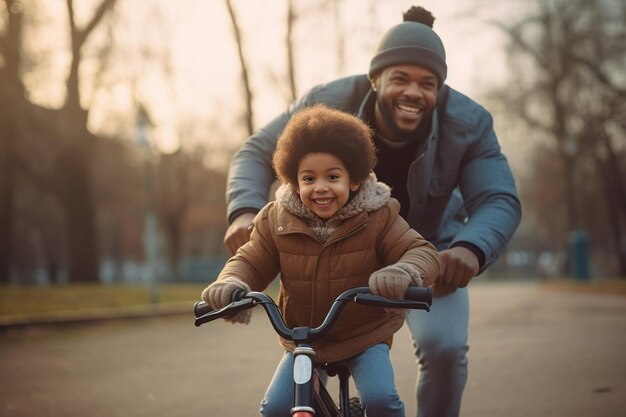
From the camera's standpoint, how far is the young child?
9.61 feet

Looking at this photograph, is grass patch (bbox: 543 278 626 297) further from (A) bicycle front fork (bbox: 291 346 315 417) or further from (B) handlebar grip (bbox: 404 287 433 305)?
(A) bicycle front fork (bbox: 291 346 315 417)

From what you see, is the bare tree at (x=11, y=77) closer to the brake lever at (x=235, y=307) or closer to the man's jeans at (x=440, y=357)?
the man's jeans at (x=440, y=357)

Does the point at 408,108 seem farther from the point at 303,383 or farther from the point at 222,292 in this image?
the point at 303,383

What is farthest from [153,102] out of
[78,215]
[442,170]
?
[442,170]

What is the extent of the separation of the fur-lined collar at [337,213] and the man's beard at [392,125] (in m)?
0.77

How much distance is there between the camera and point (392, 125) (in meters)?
3.79

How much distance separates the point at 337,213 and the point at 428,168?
952 mm

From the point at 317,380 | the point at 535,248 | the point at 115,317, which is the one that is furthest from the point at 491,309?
the point at 535,248

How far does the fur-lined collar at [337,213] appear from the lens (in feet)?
9.79

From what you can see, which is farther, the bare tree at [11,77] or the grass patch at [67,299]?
the bare tree at [11,77]

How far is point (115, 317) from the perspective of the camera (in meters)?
12.8

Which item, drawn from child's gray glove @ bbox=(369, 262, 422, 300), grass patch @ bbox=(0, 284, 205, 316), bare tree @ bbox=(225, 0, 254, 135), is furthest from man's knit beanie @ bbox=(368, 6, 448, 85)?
bare tree @ bbox=(225, 0, 254, 135)

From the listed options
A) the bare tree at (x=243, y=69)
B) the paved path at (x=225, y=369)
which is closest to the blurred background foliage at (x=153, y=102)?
the bare tree at (x=243, y=69)

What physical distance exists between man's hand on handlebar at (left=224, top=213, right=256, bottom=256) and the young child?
13.9 inches
